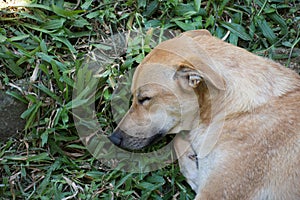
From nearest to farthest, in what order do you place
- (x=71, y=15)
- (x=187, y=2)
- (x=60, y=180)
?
(x=60, y=180)
(x=71, y=15)
(x=187, y=2)

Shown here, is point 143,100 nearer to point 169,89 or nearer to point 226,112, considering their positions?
point 169,89

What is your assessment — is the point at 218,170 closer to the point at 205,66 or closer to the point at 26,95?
the point at 205,66

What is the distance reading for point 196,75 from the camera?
429 cm

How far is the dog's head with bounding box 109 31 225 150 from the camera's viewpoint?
433 centimetres

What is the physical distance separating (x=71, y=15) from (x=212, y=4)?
1440mm

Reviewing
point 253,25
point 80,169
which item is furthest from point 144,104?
point 253,25

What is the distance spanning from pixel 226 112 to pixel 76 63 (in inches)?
62.7

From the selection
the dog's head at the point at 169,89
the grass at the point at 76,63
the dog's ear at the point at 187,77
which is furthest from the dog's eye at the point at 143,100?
Answer: the grass at the point at 76,63

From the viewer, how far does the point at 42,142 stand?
5.12 m

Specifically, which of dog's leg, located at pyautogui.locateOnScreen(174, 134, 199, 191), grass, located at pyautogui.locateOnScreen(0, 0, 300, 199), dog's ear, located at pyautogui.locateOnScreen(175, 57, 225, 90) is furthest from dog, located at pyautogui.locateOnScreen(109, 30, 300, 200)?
grass, located at pyautogui.locateOnScreen(0, 0, 300, 199)

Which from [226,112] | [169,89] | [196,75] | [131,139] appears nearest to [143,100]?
[169,89]

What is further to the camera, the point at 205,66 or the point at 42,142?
the point at 42,142

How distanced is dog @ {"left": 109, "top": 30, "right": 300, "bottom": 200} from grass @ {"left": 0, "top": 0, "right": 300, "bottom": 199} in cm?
69

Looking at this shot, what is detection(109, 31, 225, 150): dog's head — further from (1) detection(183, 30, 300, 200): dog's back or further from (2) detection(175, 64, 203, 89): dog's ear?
(1) detection(183, 30, 300, 200): dog's back
